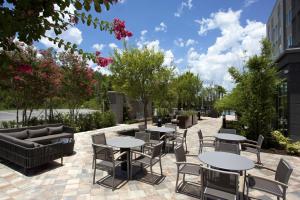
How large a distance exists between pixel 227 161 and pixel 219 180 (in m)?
0.60

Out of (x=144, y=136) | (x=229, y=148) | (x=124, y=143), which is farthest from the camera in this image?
(x=144, y=136)

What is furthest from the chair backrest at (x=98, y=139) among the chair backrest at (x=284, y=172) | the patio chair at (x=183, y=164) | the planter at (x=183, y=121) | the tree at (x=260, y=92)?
the planter at (x=183, y=121)

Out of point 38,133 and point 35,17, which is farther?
point 38,133

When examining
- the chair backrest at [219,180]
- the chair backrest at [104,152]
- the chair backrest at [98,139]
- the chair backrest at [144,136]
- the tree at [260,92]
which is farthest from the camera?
the tree at [260,92]

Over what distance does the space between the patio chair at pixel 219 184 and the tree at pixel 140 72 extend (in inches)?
282

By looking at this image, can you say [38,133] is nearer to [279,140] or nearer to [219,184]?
[219,184]

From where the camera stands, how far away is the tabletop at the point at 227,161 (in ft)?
12.7

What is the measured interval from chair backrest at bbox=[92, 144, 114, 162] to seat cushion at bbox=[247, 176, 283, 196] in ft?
9.70

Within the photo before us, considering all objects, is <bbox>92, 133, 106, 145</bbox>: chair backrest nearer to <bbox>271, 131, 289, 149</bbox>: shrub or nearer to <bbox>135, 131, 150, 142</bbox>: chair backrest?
<bbox>135, 131, 150, 142</bbox>: chair backrest

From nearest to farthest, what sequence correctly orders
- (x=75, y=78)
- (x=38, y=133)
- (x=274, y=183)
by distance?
(x=274, y=183) < (x=38, y=133) < (x=75, y=78)

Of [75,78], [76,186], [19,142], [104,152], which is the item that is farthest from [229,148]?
[75,78]

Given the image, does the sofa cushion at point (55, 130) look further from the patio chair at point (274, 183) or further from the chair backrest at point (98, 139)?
the patio chair at point (274, 183)

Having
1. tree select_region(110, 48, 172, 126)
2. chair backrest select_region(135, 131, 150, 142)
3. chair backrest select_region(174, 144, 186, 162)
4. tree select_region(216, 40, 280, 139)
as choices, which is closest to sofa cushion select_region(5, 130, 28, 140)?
chair backrest select_region(135, 131, 150, 142)

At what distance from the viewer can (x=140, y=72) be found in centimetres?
1022
